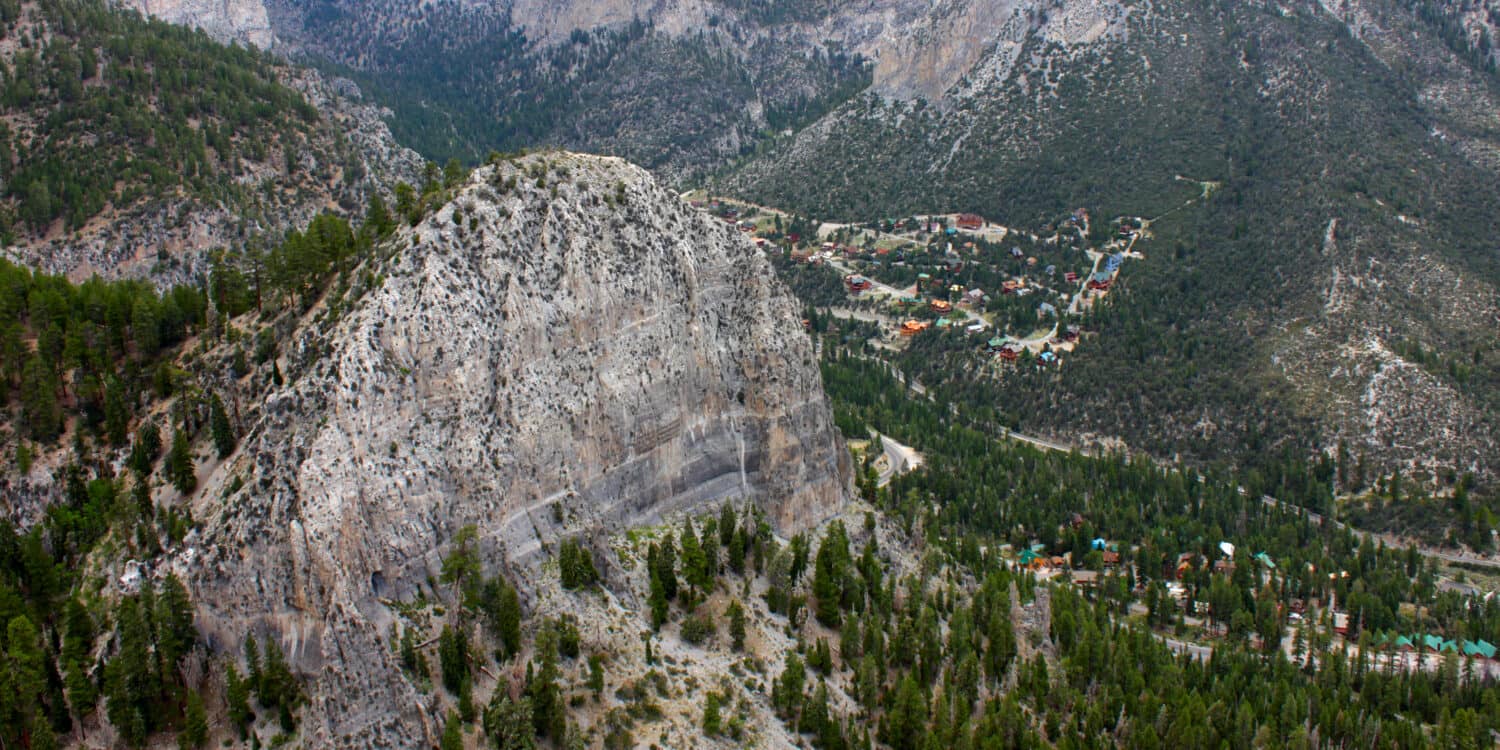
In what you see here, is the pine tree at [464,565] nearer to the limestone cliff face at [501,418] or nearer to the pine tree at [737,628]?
the limestone cliff face at [501,418]

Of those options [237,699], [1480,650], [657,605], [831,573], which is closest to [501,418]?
[657,605]

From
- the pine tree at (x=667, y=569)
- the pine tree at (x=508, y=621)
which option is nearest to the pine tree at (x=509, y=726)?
the pine tree at (x=508, y=621)

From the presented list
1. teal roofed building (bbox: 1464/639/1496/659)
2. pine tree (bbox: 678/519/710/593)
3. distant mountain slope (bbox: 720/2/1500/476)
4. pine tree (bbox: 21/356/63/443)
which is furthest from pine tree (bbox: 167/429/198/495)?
distant mountain slope (bbox: 720/2/1500/476)

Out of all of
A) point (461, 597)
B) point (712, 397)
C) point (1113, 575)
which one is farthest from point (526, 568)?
point (1113, 575)

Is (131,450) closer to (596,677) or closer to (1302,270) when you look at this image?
(596,677)

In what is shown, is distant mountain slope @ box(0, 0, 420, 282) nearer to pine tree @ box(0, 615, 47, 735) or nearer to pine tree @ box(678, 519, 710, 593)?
pine tree @ box(0, 615, 47, 735)

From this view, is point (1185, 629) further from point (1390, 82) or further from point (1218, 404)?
point (1390, 82)
